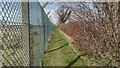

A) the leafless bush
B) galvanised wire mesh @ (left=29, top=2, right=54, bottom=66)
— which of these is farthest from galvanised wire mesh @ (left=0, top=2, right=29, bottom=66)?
the leafless bush

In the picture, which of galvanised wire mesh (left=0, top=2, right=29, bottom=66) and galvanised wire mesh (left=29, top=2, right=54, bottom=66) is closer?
galvanised wire mesh (left=0, top=2, right=29, bottom=66)

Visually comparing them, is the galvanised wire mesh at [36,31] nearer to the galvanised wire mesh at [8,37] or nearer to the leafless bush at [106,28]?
the leafless bush at [106,28]

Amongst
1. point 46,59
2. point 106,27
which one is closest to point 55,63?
point 46,59

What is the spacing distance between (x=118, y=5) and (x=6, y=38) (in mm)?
2756

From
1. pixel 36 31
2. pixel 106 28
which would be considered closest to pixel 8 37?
pixel 106 28

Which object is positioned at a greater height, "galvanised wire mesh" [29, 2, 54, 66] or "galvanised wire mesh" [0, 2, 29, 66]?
"galvanised wire mesh" [0, 2, 29, 66]

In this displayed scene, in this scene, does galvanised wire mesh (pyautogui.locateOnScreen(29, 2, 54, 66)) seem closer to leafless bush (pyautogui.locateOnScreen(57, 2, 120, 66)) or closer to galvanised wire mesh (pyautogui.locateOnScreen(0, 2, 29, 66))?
leafless bush (pyautogui.locateOnScreen(57, 2, 120, 66))

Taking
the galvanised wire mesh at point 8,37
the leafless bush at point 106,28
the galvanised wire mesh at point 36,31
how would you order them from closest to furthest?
the galvanised wire mesh at point 8,37 → the galvanised wire mesh at point 36,31 → the leafless bush at point 106,28

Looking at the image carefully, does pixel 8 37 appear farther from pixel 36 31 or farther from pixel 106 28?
pixel 36 31

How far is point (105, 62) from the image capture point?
5117 millimetres

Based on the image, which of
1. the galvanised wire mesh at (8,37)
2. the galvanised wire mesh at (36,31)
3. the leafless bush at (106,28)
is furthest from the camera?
the leafless bush at (106,28)

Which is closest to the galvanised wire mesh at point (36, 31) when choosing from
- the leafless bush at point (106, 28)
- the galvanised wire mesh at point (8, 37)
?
the leafless bush at point (106, 28)

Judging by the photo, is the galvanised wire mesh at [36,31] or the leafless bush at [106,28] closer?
the galvanised wire mesh at [36,31]

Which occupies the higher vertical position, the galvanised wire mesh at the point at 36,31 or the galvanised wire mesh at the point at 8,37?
the galvanised wire mesh at the point at 8,37
